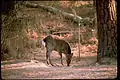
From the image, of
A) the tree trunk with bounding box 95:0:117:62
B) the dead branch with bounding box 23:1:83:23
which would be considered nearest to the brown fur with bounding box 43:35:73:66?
the tree trunk with bounding box 95:0:117:62

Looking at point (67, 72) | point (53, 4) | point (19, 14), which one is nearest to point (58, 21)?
point (53, 4)

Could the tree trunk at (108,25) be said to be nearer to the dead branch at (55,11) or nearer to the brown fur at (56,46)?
the brown fur at (56,46)

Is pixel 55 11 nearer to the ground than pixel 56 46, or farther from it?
farther from it

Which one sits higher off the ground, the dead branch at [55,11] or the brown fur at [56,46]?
the dead branch at [55,11]

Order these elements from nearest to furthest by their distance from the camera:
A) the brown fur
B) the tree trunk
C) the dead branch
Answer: the tree trunk, the brown fur, the dead branch

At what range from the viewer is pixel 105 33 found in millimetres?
10688

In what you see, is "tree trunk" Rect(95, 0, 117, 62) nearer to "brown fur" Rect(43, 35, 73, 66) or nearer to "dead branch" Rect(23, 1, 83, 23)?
"brown fur" Rect(43, 35, 73, 66)

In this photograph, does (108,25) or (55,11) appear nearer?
(108,25)

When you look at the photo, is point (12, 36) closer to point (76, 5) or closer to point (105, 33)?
point (105, 33)

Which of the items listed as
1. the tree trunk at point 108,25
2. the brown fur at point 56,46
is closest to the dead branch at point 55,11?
the brown fur at point 56,46

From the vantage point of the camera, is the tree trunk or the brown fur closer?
the tree trunk

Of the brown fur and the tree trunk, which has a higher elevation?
the tree trunk

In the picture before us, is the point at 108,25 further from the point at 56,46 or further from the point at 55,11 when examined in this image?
the point at 55,11

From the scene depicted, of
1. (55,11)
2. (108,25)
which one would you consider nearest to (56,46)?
(108,25)
